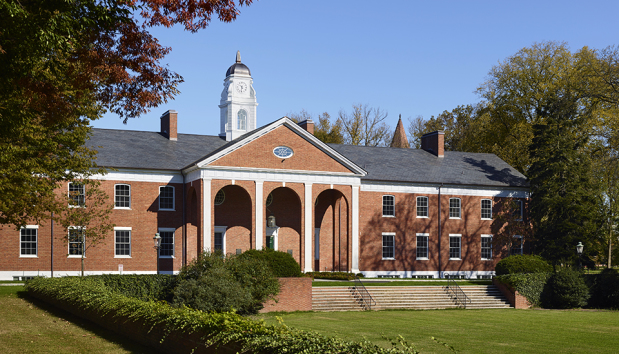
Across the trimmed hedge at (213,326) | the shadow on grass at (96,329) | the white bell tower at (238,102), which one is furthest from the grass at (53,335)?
the white bell tower at (238,102)

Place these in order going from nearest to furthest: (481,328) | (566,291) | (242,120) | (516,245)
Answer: (481,328), (566,291), (516,245), (242,120)

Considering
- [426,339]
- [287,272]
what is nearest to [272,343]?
[426,339]

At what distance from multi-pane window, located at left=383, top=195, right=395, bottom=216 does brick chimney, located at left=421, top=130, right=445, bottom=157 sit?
320 inches

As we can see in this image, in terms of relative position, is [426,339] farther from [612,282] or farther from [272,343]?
[612,282]

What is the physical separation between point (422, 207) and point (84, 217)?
24337 mm

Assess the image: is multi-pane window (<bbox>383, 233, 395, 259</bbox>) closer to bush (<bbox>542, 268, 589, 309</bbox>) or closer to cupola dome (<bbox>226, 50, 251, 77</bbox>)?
bush (<bbox>542, 268, 589, 309</bbox>)

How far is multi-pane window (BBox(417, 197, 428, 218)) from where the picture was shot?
4672cm

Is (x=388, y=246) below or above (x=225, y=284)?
below

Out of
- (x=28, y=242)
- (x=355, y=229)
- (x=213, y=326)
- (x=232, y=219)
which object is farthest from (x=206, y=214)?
(x=213, y=326)

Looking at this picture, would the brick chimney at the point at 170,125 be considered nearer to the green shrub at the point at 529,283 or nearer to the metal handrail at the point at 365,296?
the metal handrail at the point at 365,296

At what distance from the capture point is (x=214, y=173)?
3800 cm

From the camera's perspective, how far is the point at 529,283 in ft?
114

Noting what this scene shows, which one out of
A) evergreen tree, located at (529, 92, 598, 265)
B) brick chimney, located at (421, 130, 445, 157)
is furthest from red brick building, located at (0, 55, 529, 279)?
evergreen tree, located at (529, 92, 598, 265)

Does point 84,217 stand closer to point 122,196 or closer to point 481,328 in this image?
point 122,196
